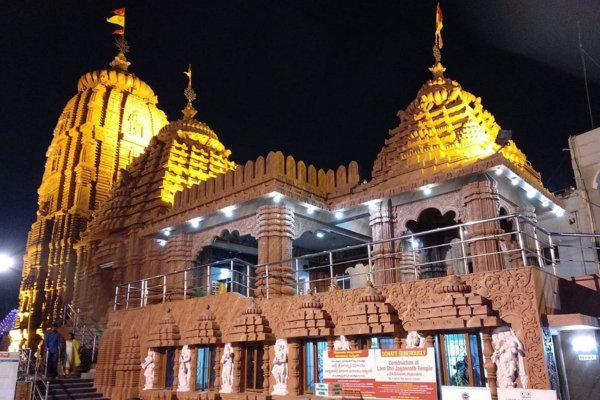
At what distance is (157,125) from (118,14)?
9025 millimetres

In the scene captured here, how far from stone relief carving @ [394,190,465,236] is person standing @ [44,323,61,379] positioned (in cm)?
1030

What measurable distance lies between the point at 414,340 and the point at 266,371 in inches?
142

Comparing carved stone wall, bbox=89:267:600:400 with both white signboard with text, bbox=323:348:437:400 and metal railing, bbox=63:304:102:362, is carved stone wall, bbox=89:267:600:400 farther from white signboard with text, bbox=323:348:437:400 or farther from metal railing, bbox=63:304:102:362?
metal railing, bbox=63:304:102:362

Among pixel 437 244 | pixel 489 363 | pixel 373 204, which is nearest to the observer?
pixel 489 363

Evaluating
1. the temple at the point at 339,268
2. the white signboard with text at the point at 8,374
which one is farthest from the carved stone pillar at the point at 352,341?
the white signboard with text at the point at 8,374

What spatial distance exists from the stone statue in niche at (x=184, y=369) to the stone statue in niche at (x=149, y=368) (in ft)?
3.90

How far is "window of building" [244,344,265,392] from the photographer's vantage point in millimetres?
11406

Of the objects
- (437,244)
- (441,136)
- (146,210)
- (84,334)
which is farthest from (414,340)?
(84,334)

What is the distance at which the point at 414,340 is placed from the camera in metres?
8.99

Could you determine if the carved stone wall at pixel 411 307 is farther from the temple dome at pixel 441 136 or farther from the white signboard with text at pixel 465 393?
the temple dome at pixel 441 136

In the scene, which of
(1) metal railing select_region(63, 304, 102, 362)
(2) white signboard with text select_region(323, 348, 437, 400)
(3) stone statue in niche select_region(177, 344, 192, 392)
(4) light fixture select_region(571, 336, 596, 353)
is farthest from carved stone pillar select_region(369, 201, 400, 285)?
(1) metal railing select_region(63, 304, 102, 362)

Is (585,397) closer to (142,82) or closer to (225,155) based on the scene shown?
(225,155)

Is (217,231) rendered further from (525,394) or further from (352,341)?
(525,394)

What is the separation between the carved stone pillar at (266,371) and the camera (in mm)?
10883
